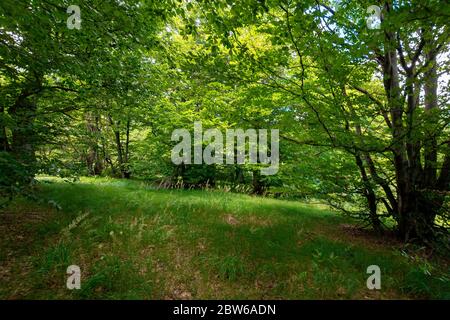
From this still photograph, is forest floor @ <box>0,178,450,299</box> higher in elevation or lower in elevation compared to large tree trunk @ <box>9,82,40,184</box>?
Result: lower

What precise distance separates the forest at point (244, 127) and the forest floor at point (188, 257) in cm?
3

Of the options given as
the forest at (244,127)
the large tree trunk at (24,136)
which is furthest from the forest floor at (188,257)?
the large tree trunk at (24,136)

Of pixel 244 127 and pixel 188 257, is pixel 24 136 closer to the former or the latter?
pixel 188 257

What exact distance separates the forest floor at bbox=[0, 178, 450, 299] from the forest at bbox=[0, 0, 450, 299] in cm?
3

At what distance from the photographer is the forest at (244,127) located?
422 centimetres

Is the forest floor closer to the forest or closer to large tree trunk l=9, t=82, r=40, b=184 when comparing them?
the forest

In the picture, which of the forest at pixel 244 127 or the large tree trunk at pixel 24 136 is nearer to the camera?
the large tree trunk at pixel 24 136

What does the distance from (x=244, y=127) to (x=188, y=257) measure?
327cm

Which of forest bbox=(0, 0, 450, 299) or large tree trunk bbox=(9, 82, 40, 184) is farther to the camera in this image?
forest bbox=(0, 0, 450, 299)

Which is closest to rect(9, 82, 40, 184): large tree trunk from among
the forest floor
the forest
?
the forest

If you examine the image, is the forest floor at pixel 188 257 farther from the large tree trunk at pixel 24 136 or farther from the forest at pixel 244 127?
the large tree trunk at pixel 24 136

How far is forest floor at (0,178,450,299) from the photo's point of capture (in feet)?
13.5
